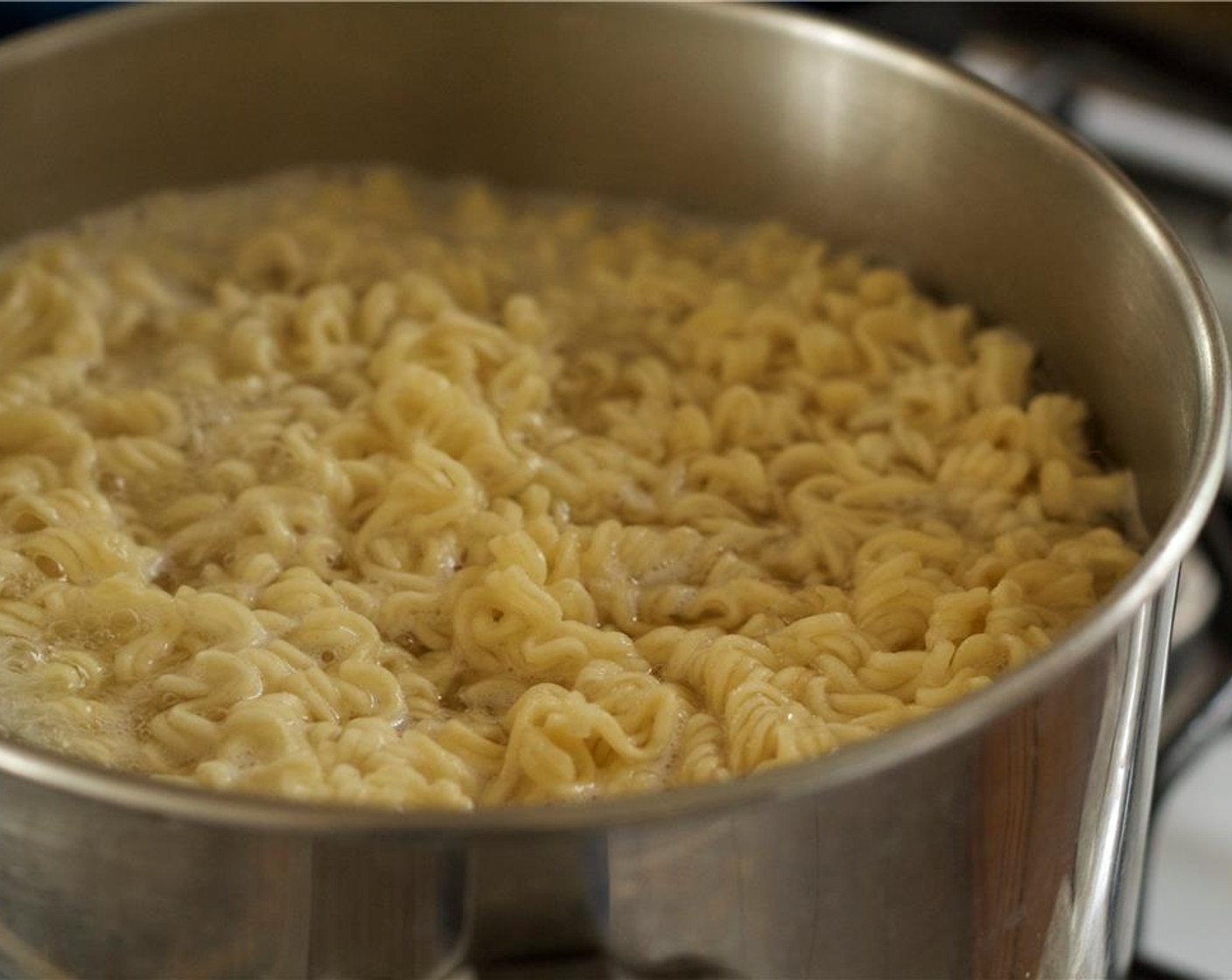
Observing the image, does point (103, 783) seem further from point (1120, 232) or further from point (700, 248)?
point (700, 248)

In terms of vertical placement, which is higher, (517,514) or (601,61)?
(601,61)

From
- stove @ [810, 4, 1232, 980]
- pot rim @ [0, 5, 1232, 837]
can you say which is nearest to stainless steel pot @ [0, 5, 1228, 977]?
pot rim @ [0, 5, 1232, 837]

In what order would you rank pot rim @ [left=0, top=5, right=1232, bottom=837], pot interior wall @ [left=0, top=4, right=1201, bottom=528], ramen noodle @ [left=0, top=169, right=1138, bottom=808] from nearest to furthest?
pot rim @ [left=0, top=5, right=1232, bottom=837] < ramen noodle @ [left=0, top=169, right=1138, bottom=808] < pot interior wall @ [left=0, top=4, right=1201, bottom=528]

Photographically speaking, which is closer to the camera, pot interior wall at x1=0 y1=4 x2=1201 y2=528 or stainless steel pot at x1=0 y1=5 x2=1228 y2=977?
stainless steel pot at x1=0 y1=5 x2=1228 y2=977

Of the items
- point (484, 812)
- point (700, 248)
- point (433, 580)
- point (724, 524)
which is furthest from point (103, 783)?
point (700, 248)

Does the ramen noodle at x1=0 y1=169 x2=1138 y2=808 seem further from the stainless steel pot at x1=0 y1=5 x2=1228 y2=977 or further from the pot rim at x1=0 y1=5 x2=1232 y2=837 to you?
the pot rim at x1=0 y1=5 x2=1232 y2=837

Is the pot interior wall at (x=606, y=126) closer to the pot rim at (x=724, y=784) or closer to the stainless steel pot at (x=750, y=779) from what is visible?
the stainless steel pot at (x=750, y=779)

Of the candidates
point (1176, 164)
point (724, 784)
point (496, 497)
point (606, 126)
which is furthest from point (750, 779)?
point (1176, 164)
